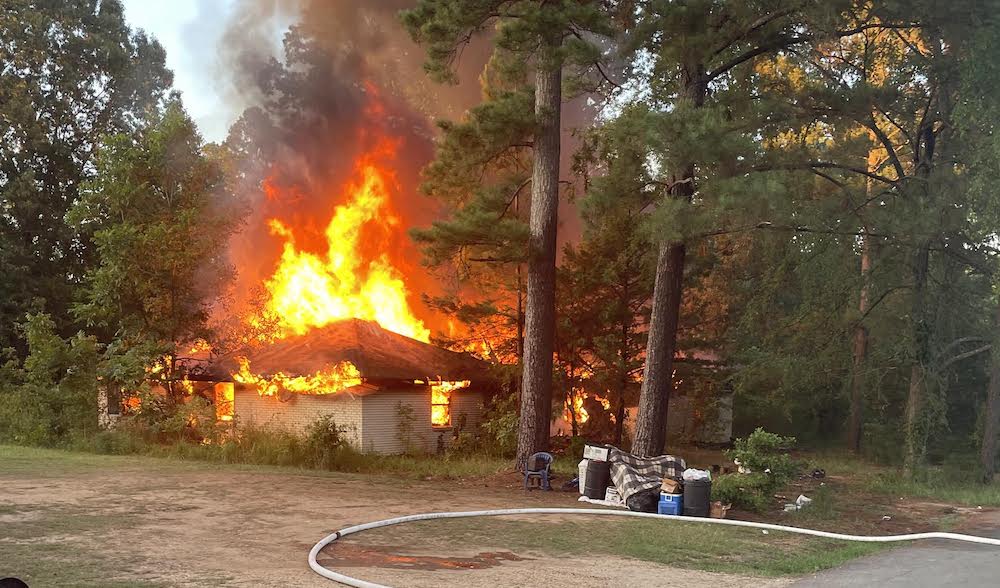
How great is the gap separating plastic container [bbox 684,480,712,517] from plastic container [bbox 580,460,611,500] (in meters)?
2.15

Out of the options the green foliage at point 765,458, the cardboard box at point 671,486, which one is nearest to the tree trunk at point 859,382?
the green foliage at point 765,458

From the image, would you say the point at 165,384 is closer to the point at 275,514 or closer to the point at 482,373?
the point at 482,373

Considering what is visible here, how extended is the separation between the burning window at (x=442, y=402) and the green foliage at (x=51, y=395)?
9597 millimetres

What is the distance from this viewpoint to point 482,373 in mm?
27594

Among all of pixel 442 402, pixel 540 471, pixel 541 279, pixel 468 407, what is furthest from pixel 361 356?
pixel 540 471

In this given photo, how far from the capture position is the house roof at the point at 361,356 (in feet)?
79.7

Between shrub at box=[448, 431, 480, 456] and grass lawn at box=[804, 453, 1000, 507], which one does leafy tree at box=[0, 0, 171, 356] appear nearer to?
shrub at box=[448, 431, 480, 456]

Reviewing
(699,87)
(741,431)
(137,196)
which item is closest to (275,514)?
(699,87)

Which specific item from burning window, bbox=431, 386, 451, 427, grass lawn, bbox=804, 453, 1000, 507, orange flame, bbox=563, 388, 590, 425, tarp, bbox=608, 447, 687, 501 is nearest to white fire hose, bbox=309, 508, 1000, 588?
tarp, bbox=608, 447, 687, 501

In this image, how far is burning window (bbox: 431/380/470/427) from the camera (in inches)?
1050

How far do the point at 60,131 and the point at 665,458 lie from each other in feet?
112

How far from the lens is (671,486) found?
1370cm

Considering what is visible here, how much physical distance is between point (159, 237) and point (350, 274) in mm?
6347

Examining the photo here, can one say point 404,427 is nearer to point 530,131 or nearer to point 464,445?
point 464,445
